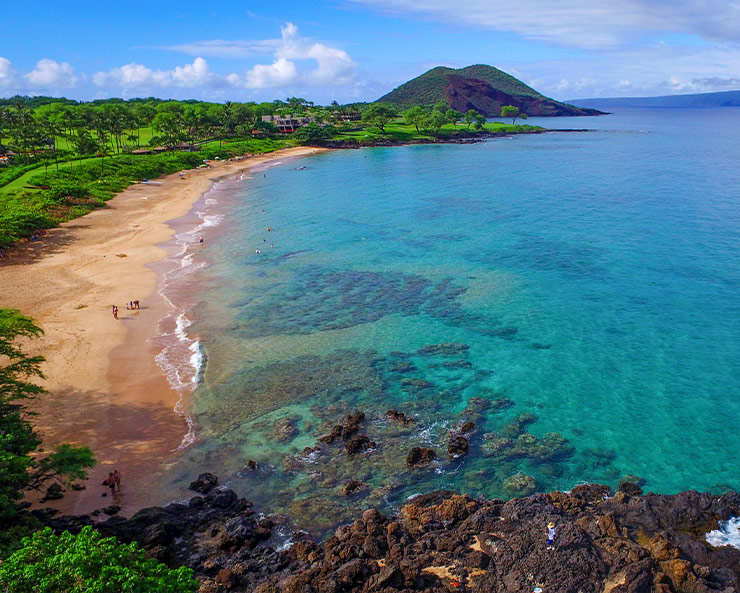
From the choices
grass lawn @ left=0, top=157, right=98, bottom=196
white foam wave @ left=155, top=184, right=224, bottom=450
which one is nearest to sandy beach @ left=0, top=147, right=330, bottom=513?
white foam wave @ left=155, top=184, right=224, bottom=450

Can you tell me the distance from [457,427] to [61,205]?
256 feet

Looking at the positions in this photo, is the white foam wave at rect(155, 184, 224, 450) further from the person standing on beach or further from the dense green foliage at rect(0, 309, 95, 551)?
the dense green foliage at rect(0, 309, 95, 551)

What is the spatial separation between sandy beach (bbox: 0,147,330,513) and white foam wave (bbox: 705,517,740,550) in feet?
85.8

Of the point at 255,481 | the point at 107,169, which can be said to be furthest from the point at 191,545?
the point at 107,169

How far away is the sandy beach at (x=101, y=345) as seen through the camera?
28781 millimetres

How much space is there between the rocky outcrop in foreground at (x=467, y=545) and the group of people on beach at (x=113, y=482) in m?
2.54

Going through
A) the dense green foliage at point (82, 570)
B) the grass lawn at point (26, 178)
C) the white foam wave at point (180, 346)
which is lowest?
the white foam wave at point (180, 346)

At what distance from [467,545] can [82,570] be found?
1429 centimetres

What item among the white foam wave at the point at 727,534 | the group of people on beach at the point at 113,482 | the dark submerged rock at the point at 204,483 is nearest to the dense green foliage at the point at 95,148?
the group of people on beach at the point at 113,482

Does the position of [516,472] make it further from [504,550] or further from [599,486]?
[504,550]

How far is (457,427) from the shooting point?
30.4 m

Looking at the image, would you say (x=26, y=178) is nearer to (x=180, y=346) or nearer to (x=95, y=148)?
(x=95, y=148)

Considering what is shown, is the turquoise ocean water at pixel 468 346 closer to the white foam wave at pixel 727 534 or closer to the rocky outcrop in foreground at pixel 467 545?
the rocky outcrop in foreground at pixel 467 545

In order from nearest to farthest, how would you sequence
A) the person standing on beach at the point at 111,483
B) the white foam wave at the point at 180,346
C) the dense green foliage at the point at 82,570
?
the dense green foliage at the point at 82,570, the person standing on beach at the point at 111,483, the white foam wave at the point at 180,346
